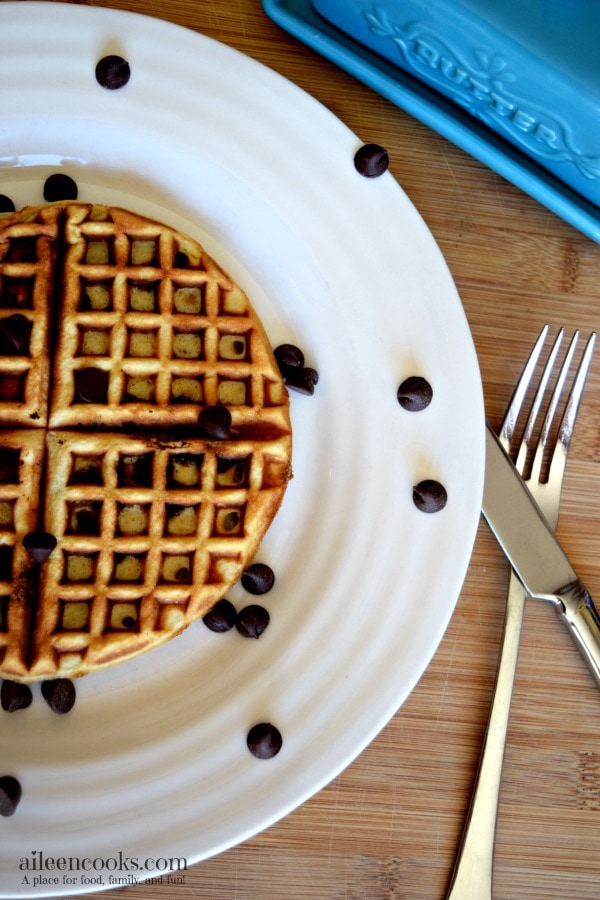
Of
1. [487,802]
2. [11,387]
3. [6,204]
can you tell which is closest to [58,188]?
[6,204]

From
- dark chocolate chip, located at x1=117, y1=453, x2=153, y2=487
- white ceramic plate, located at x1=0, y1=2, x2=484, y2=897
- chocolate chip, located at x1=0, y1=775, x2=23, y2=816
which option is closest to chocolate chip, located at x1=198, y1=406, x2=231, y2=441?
dark chocolate chip, located at x1=117, y1=453, x2=153, y2=487

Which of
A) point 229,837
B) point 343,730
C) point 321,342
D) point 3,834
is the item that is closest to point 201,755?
point 229,837

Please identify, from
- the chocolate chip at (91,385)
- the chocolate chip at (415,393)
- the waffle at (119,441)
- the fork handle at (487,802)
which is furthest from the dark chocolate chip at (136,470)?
the fork handle at (487,802)

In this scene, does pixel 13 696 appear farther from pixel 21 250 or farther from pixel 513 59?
pixel 513 59

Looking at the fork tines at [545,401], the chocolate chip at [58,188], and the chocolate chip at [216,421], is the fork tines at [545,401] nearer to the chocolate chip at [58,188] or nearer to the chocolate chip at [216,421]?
the chocolate chip at [216,421]

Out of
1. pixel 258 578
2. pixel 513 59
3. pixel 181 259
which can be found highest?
pixel 513 59

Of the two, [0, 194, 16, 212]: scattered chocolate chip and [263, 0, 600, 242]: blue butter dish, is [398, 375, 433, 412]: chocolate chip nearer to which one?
[263, 0, 600, 242]: blue butter dish
